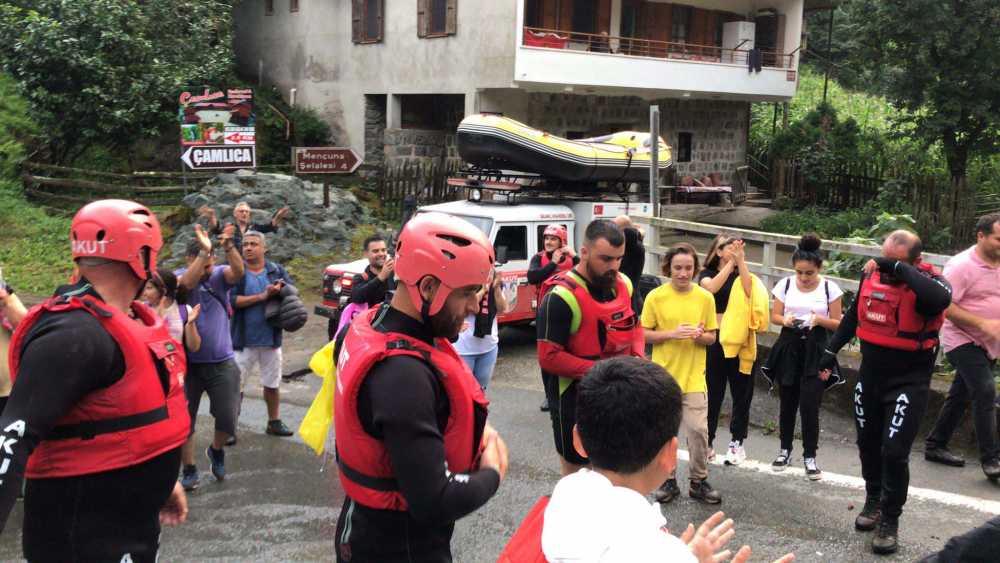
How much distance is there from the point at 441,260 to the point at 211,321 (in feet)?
12.9

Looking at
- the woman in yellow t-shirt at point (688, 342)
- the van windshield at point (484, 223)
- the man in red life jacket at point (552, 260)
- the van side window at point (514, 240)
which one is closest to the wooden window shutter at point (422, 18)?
the van windshield at point (484, 223)

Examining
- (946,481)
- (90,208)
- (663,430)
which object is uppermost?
(90,208)

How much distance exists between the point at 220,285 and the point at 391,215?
1255cm

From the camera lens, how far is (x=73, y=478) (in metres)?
2.75

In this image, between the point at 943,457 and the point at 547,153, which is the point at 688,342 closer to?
the point at 943,457

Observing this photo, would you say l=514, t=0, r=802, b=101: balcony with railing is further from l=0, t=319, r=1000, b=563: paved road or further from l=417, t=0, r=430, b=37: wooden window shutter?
l=0, t=319, r=1000, b=563: paved road

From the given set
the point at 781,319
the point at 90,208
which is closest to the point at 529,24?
the point at 781,319

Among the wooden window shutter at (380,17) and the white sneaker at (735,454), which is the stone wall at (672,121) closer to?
the wooden window shutter at (380,17)

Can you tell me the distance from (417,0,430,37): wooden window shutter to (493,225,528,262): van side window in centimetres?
1214

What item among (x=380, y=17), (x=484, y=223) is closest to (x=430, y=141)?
(x=380, y=17)

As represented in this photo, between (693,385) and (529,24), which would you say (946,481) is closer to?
(693,385)

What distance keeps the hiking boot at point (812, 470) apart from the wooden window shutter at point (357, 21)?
19838 millimetres

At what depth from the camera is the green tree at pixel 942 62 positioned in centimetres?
1927

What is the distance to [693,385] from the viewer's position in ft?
19.5
